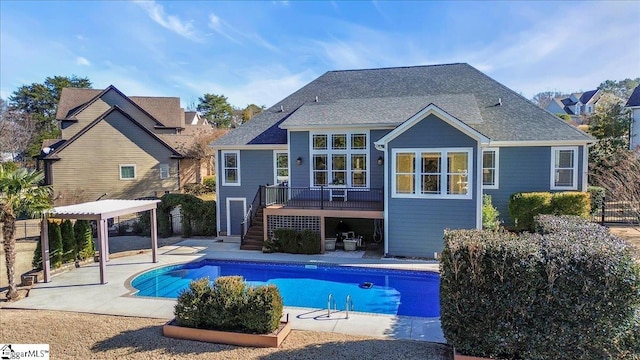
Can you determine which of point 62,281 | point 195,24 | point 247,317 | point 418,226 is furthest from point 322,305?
point 195,24

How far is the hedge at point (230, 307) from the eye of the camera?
720 cm

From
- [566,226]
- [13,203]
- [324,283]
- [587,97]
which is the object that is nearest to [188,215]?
[13,203]

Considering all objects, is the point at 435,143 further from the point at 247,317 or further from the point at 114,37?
the point at 114,37

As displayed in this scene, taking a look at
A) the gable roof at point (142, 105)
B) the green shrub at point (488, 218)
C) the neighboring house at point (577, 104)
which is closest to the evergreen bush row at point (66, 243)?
the green shrub at point (488, 218)

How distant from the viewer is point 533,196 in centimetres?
1580

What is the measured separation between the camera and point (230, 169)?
1911 cm

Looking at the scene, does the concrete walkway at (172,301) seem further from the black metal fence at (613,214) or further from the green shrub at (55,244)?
the black metal fence at (613,214)

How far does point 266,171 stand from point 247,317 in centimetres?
1189

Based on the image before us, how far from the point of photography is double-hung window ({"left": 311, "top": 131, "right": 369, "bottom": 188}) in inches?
660

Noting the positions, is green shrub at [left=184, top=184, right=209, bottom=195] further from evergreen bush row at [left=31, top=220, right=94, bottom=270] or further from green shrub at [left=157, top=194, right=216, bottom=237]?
evergreen bush row at [left=31, top=220, right=94, bottom=270]

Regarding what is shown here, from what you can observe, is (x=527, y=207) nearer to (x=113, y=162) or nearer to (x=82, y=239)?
(x=82, y=239)

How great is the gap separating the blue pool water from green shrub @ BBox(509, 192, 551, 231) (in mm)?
6216

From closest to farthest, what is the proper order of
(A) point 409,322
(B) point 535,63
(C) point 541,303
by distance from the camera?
(C) point 541,303, (A) point 409,322, (B) point 535,63

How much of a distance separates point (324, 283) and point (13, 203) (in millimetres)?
9352
